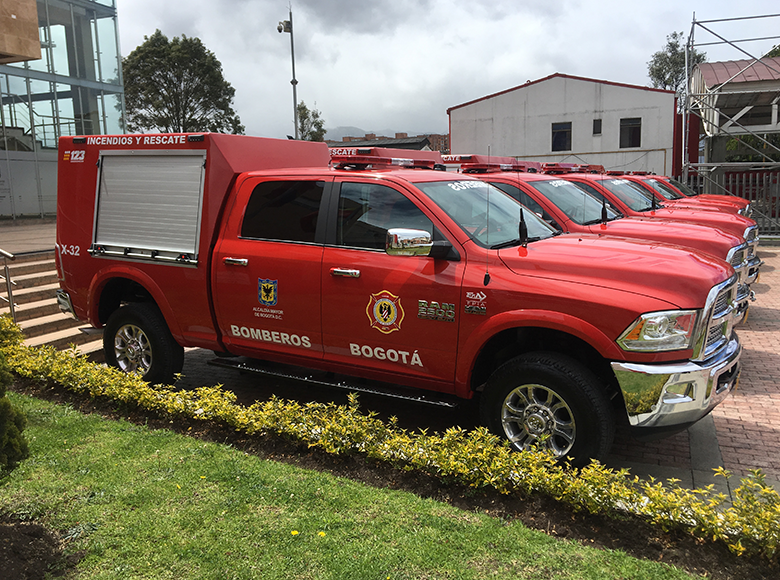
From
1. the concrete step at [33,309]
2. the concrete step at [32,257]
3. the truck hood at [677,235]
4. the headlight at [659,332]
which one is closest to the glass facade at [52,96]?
the concrete step at [32,257]

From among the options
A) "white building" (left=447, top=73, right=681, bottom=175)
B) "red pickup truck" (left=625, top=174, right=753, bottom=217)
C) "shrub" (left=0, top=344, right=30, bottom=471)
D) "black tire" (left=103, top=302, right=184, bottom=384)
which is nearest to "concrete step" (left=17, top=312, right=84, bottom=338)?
"black tire" (left=103, top=302, right=184, bottom=384)

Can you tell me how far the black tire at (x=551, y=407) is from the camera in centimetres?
407

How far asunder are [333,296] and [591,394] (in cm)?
204

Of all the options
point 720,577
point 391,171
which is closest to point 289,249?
point 391,171

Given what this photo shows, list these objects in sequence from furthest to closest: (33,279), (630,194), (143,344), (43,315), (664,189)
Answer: (664,189) < (630,194) < (33,279) < (43,315) < (143,344)

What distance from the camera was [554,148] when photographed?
111 feet

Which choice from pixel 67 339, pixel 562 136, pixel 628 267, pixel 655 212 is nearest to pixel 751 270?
pixel 655 212

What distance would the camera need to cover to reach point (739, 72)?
18422 mm

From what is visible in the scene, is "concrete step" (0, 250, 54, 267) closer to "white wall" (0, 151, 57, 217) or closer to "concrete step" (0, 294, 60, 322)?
"concrete step" (0, 294, 60, 322)

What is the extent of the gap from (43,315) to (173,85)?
41.1 metres

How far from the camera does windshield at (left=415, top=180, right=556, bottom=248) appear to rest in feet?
16.0

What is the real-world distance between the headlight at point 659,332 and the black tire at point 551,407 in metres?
0.36

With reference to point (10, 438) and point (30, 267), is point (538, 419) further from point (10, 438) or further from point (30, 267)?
point (30, 267)

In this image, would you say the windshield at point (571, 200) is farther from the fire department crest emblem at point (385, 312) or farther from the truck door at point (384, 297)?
the fire department crest emblem at point (385, 312)
